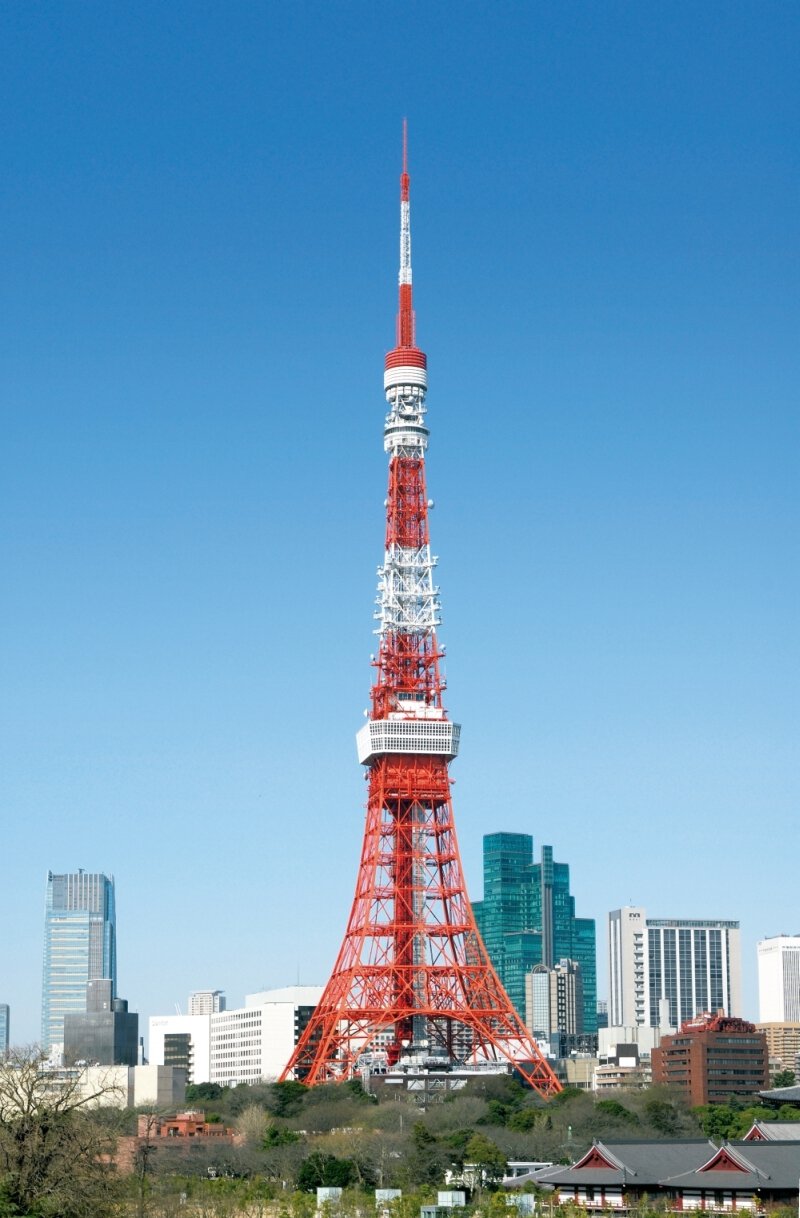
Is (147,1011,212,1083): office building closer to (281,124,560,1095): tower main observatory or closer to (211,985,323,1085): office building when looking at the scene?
(211,985,323,1085): office building

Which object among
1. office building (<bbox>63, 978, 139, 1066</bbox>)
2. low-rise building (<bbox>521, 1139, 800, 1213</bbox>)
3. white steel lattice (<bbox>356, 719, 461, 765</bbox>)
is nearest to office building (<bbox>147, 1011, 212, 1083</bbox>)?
office building (<bbox>63, 978, 139, 1066</bbox>)

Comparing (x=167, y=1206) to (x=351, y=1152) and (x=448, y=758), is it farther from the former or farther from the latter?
(x=448, y=758)

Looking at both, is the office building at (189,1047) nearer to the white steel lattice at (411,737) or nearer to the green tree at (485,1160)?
the white steel lattice at (411,737)

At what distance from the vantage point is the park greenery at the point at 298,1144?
1602 inches

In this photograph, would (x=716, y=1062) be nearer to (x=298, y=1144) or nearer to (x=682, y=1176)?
(x=298, y=1144)

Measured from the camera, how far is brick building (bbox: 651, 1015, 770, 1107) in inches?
4476

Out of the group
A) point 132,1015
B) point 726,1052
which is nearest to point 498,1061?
point 726,1052

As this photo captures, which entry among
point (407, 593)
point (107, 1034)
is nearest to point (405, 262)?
point (407, 593)

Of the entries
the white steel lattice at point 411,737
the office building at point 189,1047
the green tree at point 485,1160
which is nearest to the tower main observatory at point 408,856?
the white steel lattice at point 411,737

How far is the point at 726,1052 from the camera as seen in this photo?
116m

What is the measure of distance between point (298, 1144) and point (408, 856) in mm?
20180

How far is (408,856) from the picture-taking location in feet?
285

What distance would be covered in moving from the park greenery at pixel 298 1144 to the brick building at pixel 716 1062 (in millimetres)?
16330

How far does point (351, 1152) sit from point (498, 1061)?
865 inches
